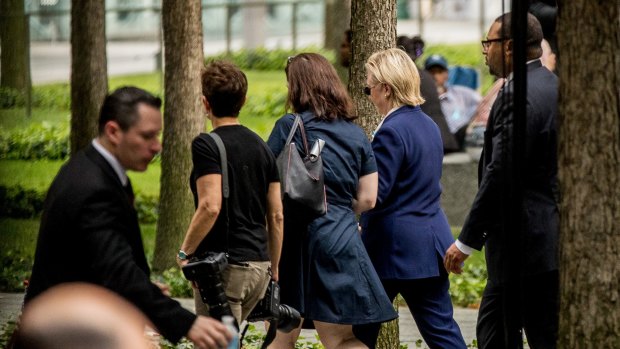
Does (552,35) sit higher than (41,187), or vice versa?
(552,35)

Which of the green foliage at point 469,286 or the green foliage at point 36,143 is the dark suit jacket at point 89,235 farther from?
the green foliage at point 36,143

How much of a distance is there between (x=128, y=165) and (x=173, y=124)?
618 centimetres

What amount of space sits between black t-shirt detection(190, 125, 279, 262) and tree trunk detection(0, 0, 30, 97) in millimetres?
8465

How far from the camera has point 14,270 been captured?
10.7 m

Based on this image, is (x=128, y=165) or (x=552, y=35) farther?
(x=552, y=35)

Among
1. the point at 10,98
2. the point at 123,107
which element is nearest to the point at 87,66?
the point at 10,98

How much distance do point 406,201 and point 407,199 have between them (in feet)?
0.04

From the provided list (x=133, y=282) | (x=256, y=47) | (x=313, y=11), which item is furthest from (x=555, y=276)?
(x=313, y=11)

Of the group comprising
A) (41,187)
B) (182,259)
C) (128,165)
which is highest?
(128,165)

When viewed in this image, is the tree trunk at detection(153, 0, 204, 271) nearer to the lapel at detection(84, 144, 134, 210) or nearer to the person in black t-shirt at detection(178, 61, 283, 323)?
the person in black t-shirt at detection(178, 61, 283, 323)

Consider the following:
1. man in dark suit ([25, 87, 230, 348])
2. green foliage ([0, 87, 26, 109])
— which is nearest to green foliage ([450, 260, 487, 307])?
green foliage ([0, 87, 26, 109])

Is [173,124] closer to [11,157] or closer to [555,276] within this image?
[11,157]

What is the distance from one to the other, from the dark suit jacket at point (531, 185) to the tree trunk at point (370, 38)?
4.49 feet

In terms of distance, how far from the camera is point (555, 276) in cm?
603
